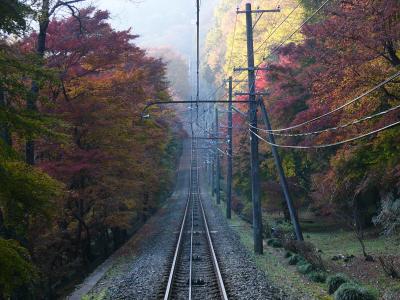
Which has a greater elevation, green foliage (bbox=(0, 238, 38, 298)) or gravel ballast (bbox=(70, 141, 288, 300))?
green foliage (bbox=(0, 238, 38, 298))

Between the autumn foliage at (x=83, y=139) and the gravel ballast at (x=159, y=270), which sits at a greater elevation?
the autumn foliage at (x=83, y=139)

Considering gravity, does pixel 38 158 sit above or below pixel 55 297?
above

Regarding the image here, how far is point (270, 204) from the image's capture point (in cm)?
3266

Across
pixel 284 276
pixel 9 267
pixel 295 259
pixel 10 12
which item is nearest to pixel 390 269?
pixel 284 276

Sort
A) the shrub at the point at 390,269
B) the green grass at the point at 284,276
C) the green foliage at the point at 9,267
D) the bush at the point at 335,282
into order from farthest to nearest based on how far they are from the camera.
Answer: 1. the shrub at the point at 390,269
2. the green grass at the point at 284,276
3. the bush at the point at 335,282
4. the green foliage at the point at 9,267

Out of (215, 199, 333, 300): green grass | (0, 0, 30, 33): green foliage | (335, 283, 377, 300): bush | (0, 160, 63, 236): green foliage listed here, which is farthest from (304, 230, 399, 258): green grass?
(0, 0, 30, 33): green foliage

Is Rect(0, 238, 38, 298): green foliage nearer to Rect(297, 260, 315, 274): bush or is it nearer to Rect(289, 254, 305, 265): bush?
Rect(297, 260, 315, 274): bush

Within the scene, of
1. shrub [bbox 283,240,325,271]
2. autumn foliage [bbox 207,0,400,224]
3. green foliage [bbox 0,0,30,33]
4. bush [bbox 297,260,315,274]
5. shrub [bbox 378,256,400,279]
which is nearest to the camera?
green foliage [bbox 0,0,30,33]

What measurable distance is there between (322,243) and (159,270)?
10764 millimetres

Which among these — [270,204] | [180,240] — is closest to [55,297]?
[180,240]

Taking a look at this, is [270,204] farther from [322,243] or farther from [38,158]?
[38,158]

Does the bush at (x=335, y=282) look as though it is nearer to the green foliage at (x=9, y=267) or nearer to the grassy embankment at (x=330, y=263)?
the grassy embankment at (x=330, y=263)

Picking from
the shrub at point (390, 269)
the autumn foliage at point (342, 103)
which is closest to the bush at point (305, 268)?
the shrub at point (390, 269)

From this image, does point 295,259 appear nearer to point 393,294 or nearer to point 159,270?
point 159,270
